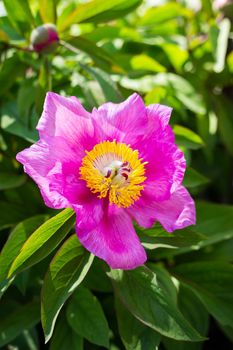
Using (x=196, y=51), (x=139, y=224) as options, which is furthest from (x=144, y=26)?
(x=139, y=224)

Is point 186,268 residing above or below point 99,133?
below

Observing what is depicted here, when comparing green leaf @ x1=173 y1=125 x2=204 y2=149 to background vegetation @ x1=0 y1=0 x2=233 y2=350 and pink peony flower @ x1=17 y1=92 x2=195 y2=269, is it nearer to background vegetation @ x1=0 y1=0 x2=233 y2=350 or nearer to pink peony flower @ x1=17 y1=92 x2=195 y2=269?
background vegetation @ x1=0 y1=0 x2=233 y2=350

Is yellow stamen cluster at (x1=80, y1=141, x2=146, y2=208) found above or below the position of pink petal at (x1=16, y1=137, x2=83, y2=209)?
below

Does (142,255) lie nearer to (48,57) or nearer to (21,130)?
(21,130)

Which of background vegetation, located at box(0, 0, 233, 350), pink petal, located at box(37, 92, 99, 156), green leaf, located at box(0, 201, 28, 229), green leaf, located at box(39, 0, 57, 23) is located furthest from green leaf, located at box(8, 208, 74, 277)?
green leaf, located at box(39, 0, 57, 23)

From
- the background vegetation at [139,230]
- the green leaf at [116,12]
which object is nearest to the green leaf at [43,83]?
the background vegetation at [139,230]

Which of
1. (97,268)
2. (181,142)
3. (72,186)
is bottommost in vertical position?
(97,268)
